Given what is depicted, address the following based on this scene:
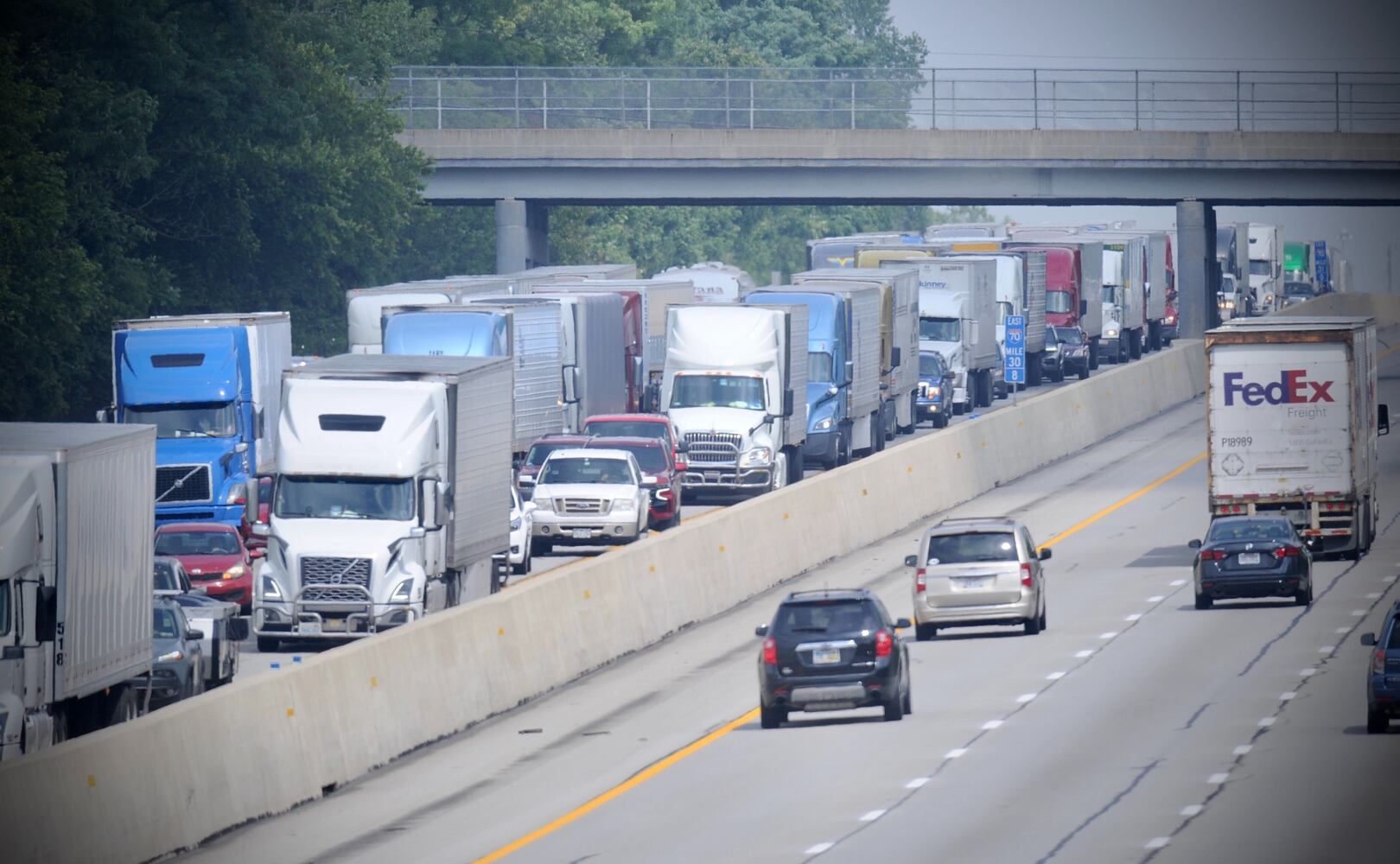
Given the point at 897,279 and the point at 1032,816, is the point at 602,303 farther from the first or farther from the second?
the point at 1032,816

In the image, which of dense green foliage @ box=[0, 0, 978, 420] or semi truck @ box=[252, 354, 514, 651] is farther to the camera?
dense green foliage @ box=[0, 0, 978, 420]

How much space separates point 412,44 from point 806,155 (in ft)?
82.1

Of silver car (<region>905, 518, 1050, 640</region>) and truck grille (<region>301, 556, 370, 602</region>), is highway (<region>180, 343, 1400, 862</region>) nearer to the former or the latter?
silver car (<region>905, 518, 1050, 640</region>)

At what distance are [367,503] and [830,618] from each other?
29.6ft

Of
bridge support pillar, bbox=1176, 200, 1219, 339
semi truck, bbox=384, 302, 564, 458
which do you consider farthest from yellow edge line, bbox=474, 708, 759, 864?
bridge support pillar, bbox=1176, 200, 1219, 339

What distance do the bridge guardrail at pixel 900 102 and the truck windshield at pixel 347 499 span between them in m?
50.1

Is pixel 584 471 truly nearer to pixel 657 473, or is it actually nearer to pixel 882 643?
pixel 657 473

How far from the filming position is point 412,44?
99625 millimetres

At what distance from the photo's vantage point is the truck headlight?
4922cm

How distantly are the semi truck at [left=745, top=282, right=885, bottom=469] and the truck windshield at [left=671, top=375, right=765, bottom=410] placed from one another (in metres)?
3.20

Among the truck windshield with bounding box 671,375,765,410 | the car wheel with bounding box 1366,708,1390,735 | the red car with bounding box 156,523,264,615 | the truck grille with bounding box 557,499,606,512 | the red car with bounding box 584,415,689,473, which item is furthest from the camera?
the truck windshield with bounding box 671,375,765,410

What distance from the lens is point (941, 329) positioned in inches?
2657

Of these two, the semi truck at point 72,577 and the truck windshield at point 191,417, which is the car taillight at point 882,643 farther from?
the truck windshield at point 191,417

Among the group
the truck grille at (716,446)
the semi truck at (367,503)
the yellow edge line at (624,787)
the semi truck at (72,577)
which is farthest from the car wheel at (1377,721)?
the truck grille at (716,446)
